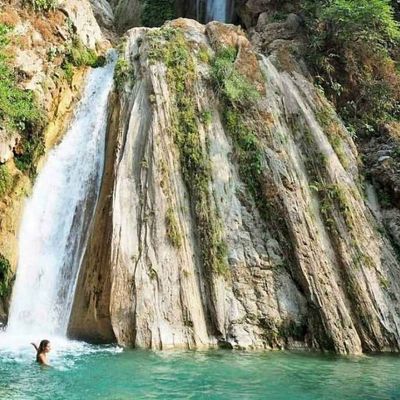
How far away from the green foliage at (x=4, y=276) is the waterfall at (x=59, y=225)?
0.24m

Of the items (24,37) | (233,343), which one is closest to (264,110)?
(233,343)

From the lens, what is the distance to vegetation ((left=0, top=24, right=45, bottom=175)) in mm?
17359

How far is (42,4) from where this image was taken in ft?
70.3

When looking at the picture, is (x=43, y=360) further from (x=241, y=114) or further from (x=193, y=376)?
(x=241, y=114)

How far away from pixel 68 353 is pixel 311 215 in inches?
307

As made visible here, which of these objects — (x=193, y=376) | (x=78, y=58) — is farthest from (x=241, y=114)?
(x=193, y=376)

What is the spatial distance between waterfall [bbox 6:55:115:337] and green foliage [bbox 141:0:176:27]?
50.3 ft

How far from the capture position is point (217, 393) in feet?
30.7

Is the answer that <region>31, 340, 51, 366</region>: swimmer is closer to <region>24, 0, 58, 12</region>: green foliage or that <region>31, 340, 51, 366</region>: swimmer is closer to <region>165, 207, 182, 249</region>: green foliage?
<region>165, 207, 182, 249</region>: green foliage

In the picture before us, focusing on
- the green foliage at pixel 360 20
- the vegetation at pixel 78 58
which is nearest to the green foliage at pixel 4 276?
the vegetation at pixel 78 58

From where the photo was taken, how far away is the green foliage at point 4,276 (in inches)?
591

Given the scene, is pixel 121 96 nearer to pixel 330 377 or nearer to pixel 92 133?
pixel 92 133

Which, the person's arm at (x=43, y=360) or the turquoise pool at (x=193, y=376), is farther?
the person's arm at (x=43, y=360)

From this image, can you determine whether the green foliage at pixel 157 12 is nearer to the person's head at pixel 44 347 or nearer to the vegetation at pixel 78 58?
the vegetation at pixel 78 58
